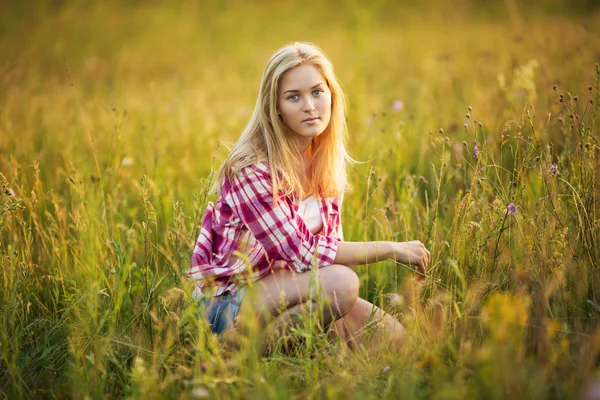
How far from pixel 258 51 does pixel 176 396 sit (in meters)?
7.09

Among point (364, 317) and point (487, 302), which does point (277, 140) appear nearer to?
point (364, 317)

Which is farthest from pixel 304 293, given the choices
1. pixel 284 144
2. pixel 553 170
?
pixel 553 170

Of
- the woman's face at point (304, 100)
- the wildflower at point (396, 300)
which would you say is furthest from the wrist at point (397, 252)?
the woman's face at point (304, 100)

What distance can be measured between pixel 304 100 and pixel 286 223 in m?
0.51

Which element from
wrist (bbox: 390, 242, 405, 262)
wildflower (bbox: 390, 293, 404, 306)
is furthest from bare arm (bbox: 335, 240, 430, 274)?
wildflower (bbox: 390, 293, 404, 306)

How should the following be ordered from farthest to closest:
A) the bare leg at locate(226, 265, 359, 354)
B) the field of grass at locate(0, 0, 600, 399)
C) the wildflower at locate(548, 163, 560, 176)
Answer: the wildflower at locate(548, 163, 560, 176) < the bare leg at locate(226, 265, 359, 354) < the field of grass at locate(0, 0, 600, 399)

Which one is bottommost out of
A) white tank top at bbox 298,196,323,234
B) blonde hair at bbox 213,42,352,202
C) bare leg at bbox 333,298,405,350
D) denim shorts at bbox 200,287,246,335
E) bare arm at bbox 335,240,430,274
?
bare leg at bbox 333,298,405,350

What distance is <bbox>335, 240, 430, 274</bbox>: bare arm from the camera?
7.05 ft

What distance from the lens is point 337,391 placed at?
1.68 meters

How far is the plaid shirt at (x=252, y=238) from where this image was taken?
2.11 metres

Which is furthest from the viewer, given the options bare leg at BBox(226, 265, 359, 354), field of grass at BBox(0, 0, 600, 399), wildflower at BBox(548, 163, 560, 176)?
wildflower at BBox(548, 163, 560, 176)

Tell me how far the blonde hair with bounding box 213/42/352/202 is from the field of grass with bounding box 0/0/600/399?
0.13 meters

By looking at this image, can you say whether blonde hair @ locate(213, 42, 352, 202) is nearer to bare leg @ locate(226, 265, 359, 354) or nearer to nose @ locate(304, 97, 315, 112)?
nose @ locate(304, 97, 315, 112)

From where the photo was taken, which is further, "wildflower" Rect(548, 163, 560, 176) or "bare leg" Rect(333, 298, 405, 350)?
"wildflower" Rect(548, 163, 560, 176)
